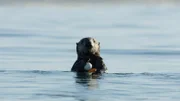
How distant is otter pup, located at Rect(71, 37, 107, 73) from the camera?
2011cm

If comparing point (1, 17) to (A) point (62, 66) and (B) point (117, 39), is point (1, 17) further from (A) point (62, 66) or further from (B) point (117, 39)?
(A) point (62, 66)

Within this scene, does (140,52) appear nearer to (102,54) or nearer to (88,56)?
(102,54)

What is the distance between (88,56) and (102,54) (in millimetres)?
5684

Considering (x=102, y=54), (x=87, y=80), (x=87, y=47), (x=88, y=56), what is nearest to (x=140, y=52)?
(x=102, y=54)

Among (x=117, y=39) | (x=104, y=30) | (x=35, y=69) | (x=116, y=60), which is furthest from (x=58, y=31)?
(x=35, y=69)

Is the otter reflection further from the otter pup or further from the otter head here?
the otter head

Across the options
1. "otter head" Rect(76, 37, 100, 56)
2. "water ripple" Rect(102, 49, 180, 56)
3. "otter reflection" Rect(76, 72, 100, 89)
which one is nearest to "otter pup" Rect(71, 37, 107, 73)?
"otter head" Rect(76, 37, 100, 56)

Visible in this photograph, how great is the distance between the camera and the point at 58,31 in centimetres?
3647

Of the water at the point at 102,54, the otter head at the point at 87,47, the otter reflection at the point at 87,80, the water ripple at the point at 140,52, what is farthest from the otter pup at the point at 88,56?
the water ripple at the point at 140,52

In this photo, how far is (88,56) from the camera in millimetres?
20562

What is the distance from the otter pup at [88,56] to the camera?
20111 millimetres

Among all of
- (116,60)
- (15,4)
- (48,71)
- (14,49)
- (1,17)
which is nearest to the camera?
(48,71)

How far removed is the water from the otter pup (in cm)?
33

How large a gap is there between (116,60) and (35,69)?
3.31 m
